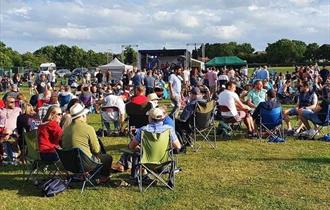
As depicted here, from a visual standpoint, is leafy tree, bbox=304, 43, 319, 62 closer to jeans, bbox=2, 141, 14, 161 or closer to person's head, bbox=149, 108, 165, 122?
jeans, bbox=2, 141, 14, 161

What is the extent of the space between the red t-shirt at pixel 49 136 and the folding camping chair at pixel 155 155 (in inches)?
49.4

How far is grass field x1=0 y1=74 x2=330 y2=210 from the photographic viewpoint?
19.5ft

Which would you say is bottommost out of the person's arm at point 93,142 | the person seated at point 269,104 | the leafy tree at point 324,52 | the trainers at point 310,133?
the trainers at point 310,133

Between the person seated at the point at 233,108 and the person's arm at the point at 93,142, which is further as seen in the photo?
the person seated at the point at 233,108

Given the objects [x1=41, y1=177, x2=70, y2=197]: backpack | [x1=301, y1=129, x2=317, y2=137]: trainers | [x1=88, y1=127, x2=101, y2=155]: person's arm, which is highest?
[x1=88, y1=127, x2=101, y2=155]: person's arm

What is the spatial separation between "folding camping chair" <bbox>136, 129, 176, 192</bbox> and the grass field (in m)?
0.18

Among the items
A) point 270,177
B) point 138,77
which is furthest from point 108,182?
point 138,77

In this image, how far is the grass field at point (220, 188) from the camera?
593 cm

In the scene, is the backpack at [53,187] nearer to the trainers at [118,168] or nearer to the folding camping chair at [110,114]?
the trainers at [118,168]

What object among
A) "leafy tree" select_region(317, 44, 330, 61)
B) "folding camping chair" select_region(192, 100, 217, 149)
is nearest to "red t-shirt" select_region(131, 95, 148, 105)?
"folding camping chair" select_region(192, 100, 217, 149)

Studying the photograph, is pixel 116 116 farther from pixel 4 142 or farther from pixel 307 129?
pixel 307 129

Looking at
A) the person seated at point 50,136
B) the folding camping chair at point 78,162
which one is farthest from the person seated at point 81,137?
the person seated at point 50,136

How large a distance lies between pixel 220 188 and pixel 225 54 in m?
97.5

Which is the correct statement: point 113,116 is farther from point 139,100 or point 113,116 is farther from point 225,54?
point 225,54
